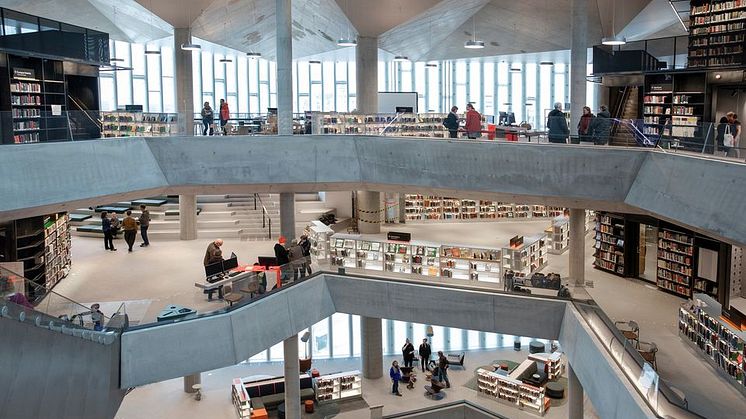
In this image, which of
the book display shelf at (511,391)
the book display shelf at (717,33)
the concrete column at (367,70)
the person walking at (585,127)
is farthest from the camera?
the concrete column at (367,70)

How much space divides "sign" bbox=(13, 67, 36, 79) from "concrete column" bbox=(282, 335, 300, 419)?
9200 mm

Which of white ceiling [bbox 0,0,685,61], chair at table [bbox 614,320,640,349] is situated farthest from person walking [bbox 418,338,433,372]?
white ceiling [bbox 0,0,685,61]

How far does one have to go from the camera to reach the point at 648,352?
1217 centimetres

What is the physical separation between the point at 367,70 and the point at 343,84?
588 inches

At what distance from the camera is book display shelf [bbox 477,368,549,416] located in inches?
733

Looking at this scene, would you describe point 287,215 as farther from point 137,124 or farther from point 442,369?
point 442,369

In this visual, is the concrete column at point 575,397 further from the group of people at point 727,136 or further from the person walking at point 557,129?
the group of people at point 727,136

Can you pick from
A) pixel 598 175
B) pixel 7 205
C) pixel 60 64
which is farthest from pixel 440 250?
pixel 60 64

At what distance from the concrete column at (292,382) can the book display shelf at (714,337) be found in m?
8.99

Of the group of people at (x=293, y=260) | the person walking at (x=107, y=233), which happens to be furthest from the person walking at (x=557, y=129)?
the person walking at (x=107, y=233)

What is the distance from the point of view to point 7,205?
1391cm

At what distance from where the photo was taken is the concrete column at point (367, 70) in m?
25.5

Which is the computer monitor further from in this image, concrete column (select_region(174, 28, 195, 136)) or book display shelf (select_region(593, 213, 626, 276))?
book display shelf (select_region(593, 213, 626, 276))

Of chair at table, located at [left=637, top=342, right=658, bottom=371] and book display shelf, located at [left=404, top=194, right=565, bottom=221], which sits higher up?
book display shelf, located at [left=404, top=194, right=565, bottom=221]
